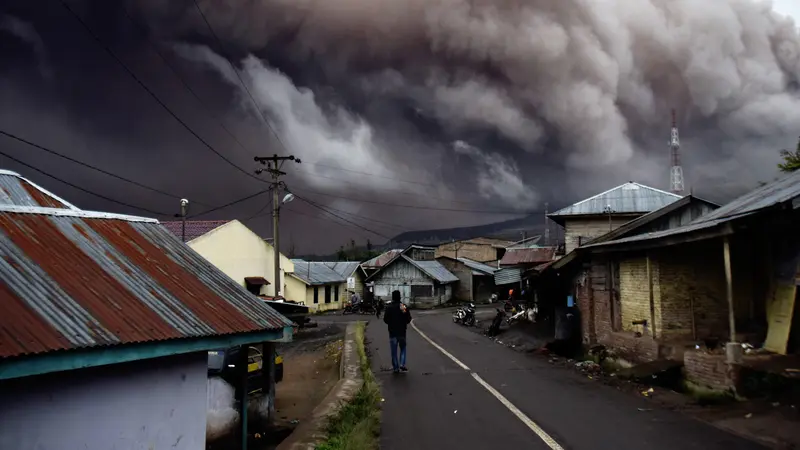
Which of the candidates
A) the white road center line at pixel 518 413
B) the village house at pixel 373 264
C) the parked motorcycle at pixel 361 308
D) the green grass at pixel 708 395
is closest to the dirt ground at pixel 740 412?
the green grass at pixel 708 395

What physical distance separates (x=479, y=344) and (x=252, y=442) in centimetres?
1294

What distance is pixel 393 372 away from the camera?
46.6ft

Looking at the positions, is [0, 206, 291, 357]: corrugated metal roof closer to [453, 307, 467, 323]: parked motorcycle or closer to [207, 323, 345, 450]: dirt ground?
[207, 323, 345, 450]: dirt ground

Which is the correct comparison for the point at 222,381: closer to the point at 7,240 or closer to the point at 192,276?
the point at 192,276

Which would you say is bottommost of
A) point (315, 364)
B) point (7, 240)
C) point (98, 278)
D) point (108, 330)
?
point (315, 364)

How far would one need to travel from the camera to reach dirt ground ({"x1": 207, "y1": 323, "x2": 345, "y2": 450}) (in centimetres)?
1000

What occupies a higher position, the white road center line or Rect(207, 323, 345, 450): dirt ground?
the white road center line

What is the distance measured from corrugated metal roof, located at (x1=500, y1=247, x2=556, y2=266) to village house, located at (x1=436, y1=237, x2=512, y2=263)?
28447 mm

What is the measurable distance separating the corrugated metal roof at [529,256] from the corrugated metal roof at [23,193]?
38.1 metres

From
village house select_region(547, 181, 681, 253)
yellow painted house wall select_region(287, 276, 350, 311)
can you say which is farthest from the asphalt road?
yellow painted house wall select_region(287, 276, 350, 311)

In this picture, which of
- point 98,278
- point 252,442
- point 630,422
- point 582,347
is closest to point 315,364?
point 582,347

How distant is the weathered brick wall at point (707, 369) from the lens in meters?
9.93

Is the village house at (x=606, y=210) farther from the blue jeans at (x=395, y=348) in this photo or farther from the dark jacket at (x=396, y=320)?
the dark jacket at (x=396, y=320)

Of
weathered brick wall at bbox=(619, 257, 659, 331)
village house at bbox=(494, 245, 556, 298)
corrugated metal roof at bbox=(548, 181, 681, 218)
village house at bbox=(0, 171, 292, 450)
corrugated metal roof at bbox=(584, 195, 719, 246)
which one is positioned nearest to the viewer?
village house at bbox=(0, 171, 292, 450)
